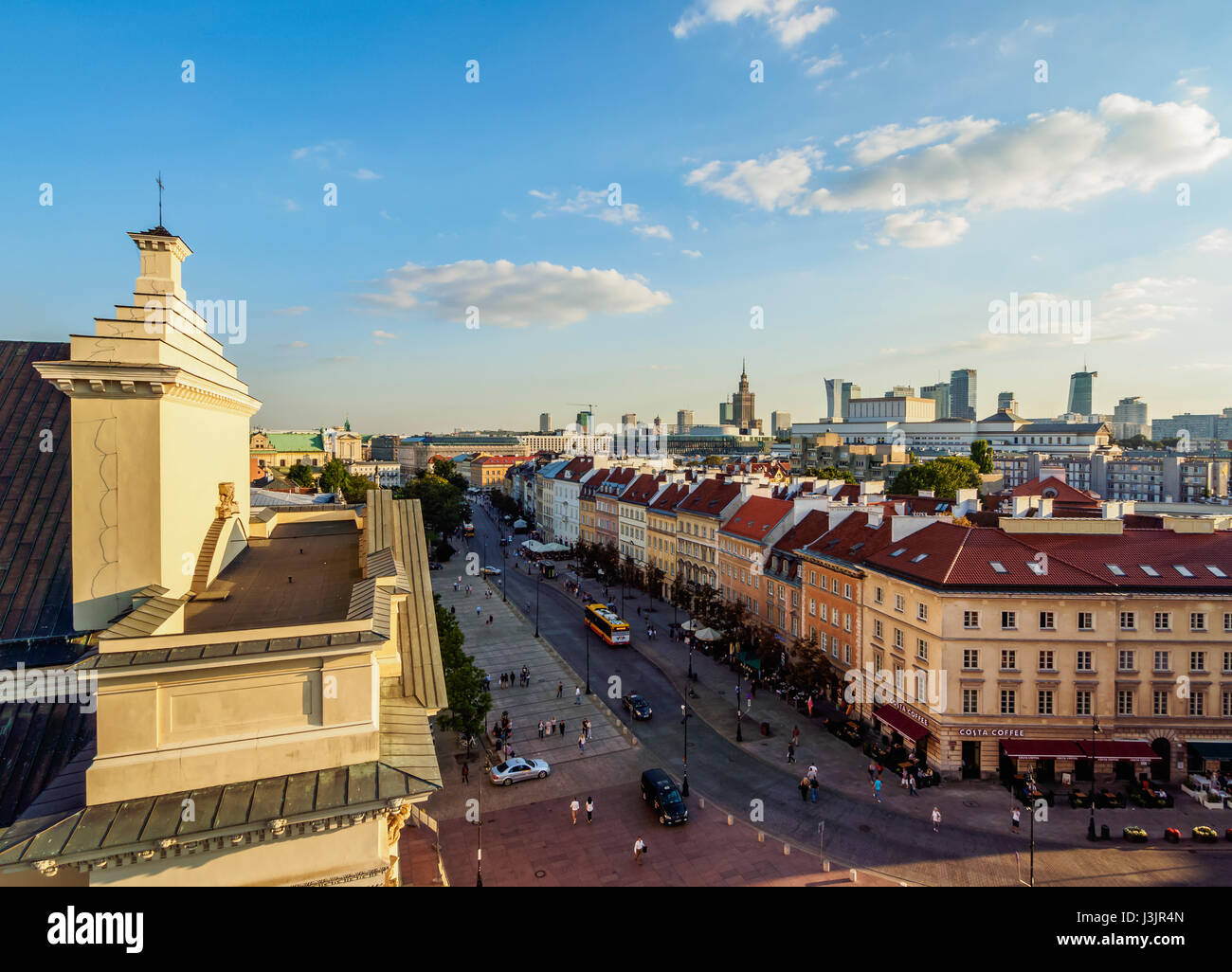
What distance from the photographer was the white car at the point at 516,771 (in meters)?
29.2

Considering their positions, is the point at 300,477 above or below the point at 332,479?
above

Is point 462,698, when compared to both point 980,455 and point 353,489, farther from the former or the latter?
point 980,455

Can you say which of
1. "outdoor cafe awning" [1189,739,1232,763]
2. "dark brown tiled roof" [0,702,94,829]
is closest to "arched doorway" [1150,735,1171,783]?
"outdoor cafe awning" [1189,739,1232,763]

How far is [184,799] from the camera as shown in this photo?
9195 mm

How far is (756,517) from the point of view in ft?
172

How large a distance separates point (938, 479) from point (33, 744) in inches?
3452

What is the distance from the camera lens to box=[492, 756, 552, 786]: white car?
2920 cm

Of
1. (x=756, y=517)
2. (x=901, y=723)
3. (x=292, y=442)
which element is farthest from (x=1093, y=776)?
(x=292, y=442)

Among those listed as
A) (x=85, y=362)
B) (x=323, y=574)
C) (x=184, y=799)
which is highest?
(x=85, y=362)

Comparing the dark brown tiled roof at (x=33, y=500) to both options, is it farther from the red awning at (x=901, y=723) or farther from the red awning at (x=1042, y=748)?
the red awning at (x=1042, y=748)

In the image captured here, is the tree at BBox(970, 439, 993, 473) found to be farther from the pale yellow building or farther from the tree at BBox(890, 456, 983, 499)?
the pale yellow building
